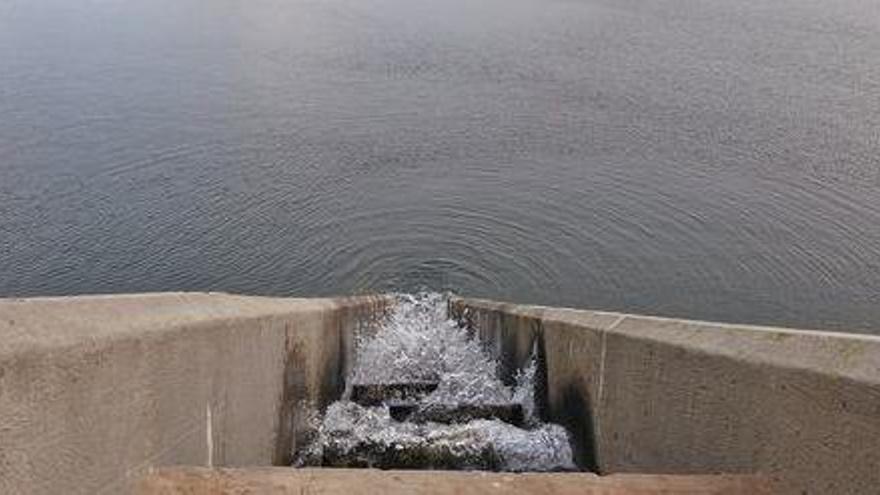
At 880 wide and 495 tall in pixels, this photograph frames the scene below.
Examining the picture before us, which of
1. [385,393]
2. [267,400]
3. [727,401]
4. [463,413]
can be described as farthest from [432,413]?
[727,401]

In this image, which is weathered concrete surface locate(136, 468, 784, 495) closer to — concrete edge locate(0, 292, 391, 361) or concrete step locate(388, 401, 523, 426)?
concrete edge locate(0, 292, 391, 361)

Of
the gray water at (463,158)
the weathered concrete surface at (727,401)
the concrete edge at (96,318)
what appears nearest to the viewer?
the concrete edge at (96,318)

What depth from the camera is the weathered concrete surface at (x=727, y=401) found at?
4609 mm

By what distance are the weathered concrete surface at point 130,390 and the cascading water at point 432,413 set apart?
3.15 feet

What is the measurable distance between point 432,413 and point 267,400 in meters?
2.51

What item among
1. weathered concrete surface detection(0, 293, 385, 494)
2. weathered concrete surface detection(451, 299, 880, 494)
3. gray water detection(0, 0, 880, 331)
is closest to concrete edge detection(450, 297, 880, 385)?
weathered concrete surface detection(451, 299, 880, 494)

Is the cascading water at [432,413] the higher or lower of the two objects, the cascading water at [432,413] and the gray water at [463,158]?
the lower

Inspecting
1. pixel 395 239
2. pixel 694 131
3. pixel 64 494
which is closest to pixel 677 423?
pixel 64 494

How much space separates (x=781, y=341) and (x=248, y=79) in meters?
22.3

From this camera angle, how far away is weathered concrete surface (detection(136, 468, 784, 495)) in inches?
191

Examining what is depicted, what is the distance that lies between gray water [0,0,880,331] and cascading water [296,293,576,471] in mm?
3358

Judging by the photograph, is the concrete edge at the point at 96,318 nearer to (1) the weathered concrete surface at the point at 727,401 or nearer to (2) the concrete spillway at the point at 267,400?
(2) the concrete spillway at the point at 267,400

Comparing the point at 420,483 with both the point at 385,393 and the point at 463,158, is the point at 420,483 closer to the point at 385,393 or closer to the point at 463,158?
the point at 385,393

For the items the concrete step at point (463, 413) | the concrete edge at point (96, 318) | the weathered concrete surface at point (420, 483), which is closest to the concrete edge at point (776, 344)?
the weathered concrete surface at point (420, 483)
